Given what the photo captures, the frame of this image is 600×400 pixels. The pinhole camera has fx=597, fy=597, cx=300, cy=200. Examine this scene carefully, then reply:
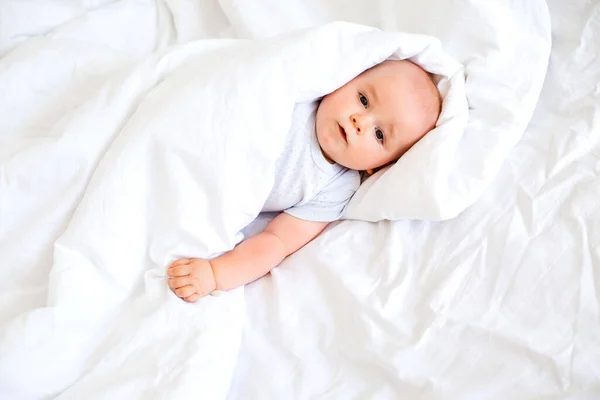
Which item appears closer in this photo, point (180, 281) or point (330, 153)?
point (180, 281)

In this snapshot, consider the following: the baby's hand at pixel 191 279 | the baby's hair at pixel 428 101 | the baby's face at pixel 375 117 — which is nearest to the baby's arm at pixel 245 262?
the baby's hand at pixel 191 279

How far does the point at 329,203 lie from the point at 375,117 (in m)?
0.18

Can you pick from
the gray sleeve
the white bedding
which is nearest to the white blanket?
the white bedding

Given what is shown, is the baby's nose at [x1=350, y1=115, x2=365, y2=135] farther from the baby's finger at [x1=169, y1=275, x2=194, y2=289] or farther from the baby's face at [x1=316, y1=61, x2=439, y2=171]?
the baby's finger at [x1=169, y1=275, x2=194, y2=289]

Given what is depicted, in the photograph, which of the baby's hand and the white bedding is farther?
the baby's hand

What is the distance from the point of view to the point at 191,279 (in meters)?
0.92

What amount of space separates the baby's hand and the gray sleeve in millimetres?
205

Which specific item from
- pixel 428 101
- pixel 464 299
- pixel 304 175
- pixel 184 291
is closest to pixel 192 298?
pixel 184 291

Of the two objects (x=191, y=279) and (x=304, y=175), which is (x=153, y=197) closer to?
(x=191, y=279)

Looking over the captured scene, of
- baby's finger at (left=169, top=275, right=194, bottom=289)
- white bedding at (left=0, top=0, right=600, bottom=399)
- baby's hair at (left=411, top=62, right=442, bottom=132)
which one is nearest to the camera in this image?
white bedding at (left=0, top=0, right=600, bottom=399)

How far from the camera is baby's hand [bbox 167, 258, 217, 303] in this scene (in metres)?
0.91

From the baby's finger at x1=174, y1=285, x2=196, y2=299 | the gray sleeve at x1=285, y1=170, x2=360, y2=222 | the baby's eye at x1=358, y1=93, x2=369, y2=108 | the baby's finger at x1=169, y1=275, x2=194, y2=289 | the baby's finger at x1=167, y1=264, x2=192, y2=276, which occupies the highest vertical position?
the baby's eye at x1=358, y1=93, x2=369, y2=108

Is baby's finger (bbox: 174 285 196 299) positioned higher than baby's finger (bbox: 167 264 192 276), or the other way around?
baby's finger (bbox: 167 264 192 276)

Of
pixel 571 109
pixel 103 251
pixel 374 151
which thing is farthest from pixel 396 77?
pixel 103 251
